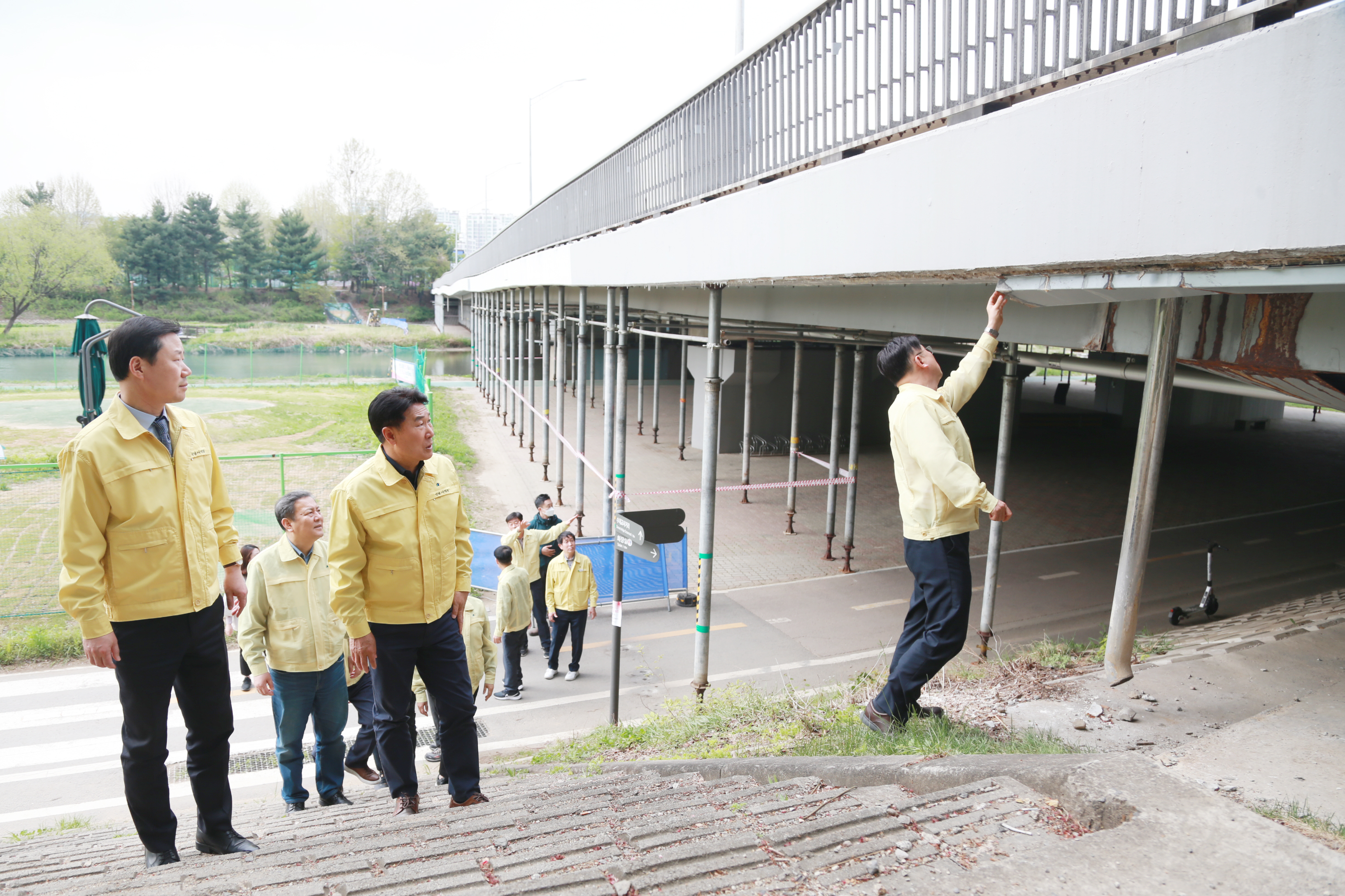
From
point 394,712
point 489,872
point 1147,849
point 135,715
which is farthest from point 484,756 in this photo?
point 1147,849

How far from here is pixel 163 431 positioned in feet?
10.1

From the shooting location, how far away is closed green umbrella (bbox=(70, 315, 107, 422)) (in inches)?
299

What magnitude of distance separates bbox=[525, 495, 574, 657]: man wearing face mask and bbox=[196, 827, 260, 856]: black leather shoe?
519cm

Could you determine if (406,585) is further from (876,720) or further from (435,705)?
(876,720)

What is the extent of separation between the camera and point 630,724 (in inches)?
257

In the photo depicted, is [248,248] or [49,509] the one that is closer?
[49,509]

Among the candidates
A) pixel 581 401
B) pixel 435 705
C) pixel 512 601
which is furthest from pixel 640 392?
pixel 435 705

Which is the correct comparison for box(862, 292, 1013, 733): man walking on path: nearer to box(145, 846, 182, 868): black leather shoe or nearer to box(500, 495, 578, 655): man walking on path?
box(145, 846, 182, 868): black leather shoe

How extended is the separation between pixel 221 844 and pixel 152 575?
1065mm

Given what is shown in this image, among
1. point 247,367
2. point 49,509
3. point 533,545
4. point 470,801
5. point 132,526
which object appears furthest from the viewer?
point 247,367

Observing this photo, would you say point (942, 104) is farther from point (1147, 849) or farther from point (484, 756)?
point (484, 756)

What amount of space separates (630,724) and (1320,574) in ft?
32.9

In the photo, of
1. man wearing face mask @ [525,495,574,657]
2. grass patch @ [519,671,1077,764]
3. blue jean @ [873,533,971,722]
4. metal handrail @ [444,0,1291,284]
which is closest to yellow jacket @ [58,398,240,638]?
grass patch @ [519,671,1077,764]

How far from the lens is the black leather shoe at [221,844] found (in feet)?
10.3
